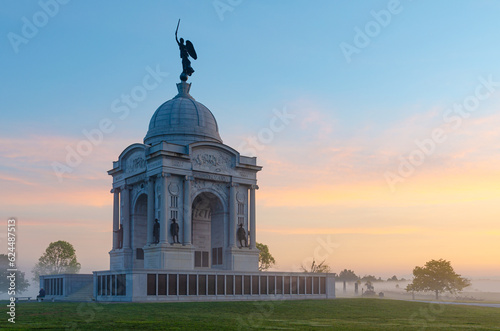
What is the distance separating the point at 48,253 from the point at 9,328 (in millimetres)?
97044

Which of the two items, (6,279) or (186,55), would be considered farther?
(6,279)

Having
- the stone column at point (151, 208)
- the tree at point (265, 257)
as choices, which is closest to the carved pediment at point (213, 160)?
the stone column at point (151, 208)

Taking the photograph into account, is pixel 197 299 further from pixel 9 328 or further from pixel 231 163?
pixel 9 328

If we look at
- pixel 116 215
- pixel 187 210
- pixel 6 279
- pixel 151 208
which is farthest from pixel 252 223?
pixel 6 279

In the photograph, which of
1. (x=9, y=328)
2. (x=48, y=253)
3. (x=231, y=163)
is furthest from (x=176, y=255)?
(x=48, y=253)

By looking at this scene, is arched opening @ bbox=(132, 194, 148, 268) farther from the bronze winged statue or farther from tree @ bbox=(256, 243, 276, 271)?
tree @ bbox=(256, 243, 276, 271)

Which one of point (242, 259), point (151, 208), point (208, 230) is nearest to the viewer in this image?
point (151, 208)

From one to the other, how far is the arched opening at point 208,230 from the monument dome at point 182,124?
8.03 metres

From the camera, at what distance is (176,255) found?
65375mm

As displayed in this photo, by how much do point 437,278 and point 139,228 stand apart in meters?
74.3

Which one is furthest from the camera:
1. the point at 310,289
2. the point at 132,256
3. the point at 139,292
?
the point at 132,256

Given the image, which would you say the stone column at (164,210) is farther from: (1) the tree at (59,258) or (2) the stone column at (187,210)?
(1) the tree at (59,258)

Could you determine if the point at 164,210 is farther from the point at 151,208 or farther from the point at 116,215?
the point at 116,215

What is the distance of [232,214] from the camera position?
234 ft
